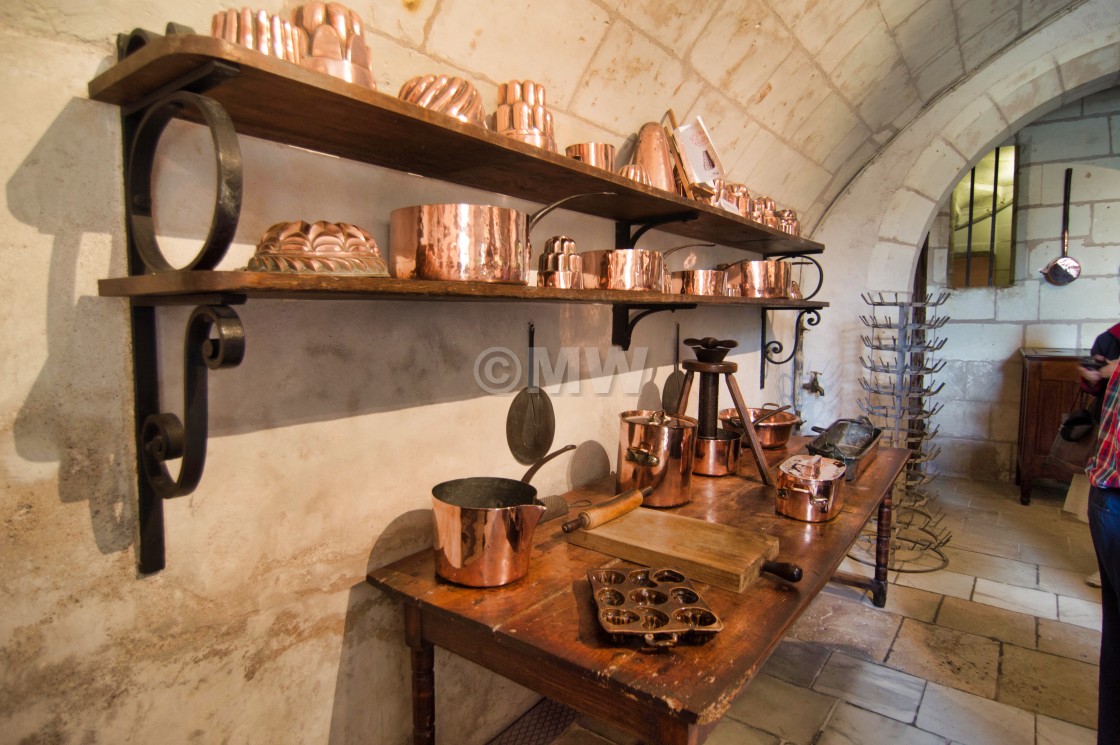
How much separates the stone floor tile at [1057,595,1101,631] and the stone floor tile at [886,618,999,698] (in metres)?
0.49

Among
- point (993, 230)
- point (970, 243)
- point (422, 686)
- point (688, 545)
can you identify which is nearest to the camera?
point (422, 686)

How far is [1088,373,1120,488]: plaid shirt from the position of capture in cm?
166

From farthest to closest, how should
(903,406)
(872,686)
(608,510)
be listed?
(903,406) → (872,686) → (608,510)

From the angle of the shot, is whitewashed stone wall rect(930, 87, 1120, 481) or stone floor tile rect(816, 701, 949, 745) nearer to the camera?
stone floor tile rect(816, 701, 949, 745)

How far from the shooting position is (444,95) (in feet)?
3.85

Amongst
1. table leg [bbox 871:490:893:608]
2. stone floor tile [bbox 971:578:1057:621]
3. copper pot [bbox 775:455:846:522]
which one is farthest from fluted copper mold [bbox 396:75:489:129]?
stone floor tile [bbox 971:578:1057:621]

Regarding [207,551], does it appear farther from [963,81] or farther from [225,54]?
[963,81]

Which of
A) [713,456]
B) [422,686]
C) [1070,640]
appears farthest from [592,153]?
[1070,640]

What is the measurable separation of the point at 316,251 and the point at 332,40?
0.36 metres

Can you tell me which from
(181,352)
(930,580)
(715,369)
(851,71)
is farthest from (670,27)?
(930,580)

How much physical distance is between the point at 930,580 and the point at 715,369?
6.43 feet

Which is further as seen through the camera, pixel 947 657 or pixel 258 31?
pixel 947 657

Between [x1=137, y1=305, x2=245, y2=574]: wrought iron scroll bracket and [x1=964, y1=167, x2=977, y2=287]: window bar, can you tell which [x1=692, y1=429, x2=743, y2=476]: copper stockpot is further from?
[x1=964, y1=167, x2=977, y2=287]: window bar

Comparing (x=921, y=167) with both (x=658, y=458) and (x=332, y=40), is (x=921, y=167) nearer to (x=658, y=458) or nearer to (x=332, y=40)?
(x=658, y=458)
